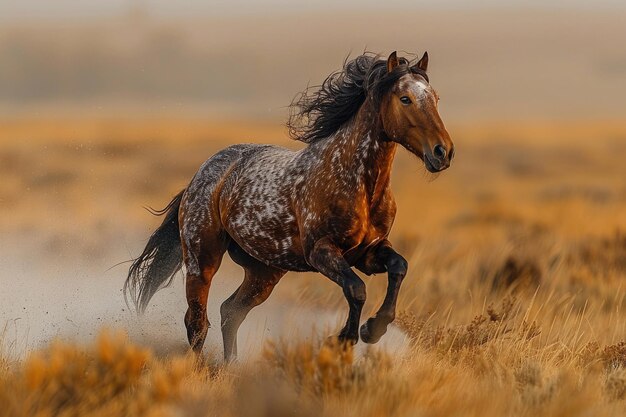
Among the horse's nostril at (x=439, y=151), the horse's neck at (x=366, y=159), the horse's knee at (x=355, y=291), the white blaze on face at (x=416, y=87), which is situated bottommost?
the horse's knee at (x=355, y=291)

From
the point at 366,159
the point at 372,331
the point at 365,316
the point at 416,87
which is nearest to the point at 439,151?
the point at 416,87

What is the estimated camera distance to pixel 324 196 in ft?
25.6

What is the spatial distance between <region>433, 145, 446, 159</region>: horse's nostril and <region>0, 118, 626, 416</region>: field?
0.87m

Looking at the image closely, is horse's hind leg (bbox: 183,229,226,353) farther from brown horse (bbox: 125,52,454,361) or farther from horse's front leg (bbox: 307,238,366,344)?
horse's front leg (bbox: 307,238,366,344)

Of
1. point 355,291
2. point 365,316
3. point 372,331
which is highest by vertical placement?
point 355,291

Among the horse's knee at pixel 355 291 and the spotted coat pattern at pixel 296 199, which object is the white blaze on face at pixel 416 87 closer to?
the spotted coat pattern at pixel 296 199

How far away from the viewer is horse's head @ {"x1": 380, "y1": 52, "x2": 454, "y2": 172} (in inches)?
284

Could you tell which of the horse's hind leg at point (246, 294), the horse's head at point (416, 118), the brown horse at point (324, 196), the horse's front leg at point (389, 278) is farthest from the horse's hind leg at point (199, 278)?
the horse's head at point (416, 118)

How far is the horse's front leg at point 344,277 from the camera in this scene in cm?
736

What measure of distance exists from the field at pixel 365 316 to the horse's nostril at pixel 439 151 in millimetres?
874

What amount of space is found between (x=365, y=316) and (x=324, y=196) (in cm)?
335

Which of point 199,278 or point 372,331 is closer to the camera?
point 372,331

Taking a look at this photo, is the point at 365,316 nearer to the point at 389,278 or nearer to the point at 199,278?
the point at 199,278

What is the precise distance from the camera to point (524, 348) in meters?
8.55
